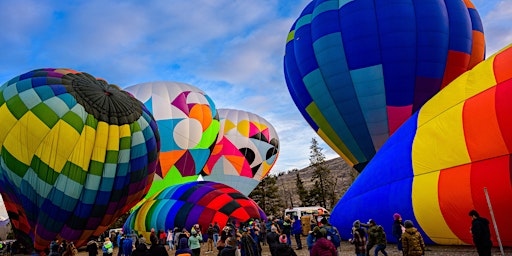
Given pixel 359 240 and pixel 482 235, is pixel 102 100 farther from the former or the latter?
pixel 482 235

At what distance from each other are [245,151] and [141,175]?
15.4 meters

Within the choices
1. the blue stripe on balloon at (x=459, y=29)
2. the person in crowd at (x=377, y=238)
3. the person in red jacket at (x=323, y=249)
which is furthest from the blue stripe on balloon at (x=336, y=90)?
the person in red jacket at (x=323, y=249)

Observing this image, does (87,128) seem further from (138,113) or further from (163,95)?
(163,95)

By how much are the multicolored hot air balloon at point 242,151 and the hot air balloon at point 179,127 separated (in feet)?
14.3

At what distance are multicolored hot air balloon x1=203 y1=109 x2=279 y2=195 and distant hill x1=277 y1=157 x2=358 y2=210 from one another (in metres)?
32.7

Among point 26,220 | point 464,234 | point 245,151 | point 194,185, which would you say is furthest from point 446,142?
point 245,151

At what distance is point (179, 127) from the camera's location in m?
20.5

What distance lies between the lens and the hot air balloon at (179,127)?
20.4m

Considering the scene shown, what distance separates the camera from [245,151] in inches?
1130

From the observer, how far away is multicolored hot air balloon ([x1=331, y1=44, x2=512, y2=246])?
22.3ft

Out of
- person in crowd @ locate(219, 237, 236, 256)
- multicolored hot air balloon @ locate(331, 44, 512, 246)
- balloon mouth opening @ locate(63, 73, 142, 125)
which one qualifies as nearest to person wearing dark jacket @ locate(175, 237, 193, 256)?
person in crowd @ locate(219, 237, 236, 256)

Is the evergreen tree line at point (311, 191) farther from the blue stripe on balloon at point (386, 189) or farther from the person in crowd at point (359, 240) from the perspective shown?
the person in crowd at point (359, 240)

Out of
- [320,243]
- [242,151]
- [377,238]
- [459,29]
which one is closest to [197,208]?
[377,238]

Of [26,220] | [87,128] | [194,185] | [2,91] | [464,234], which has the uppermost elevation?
[2,91]
